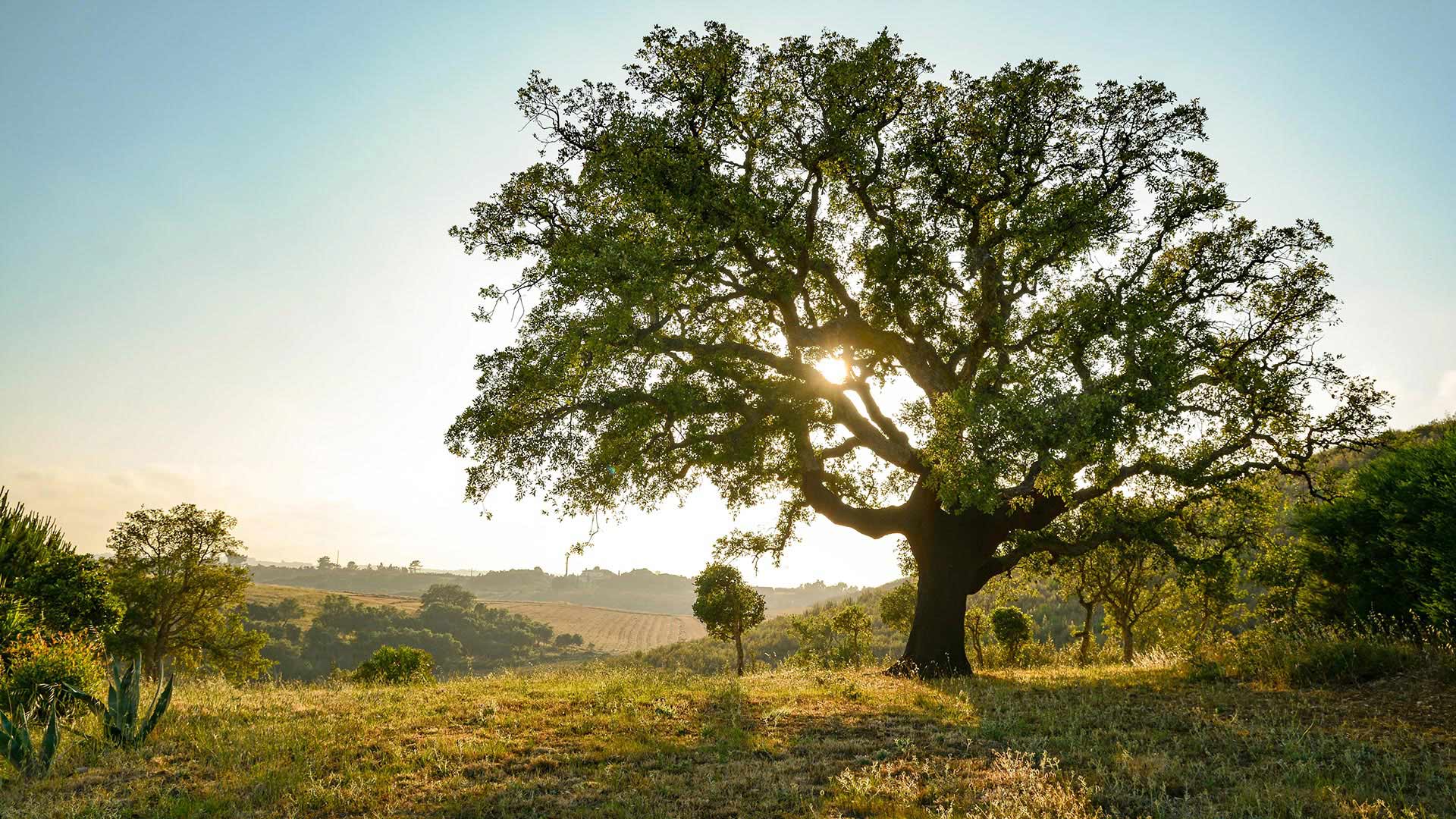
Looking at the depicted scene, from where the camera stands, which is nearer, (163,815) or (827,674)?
(163,815)

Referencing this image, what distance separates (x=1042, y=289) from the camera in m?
16.1

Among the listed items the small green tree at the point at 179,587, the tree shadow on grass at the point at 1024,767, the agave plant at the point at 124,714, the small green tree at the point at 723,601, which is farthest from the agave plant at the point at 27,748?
the small green tree at the point at 179,587

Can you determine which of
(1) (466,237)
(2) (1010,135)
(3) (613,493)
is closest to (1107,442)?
(2) (1010,135)

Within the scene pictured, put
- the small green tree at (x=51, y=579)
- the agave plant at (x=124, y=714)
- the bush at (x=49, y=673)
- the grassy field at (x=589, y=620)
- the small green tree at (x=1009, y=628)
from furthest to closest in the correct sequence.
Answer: the grassy field at (x=589, y=620) < the small green tree at (x=1009, y=628) < the small green tree at (x=51, y=579) < the bush at (x=49, y=673) < the agave plant at (x=124, y=714)

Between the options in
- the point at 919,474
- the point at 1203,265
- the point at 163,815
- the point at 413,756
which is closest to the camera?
the point at 163,815

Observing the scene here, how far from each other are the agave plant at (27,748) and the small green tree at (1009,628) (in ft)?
87.0

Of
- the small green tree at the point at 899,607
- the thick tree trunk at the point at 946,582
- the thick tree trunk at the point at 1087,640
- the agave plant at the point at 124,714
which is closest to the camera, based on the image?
the agave plant at the point at 124,714

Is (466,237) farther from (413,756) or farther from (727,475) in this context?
(413,756)

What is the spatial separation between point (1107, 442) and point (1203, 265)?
21.0 feet

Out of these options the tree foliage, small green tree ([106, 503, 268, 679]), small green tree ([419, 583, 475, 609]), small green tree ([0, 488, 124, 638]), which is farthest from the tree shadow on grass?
small green tree ([419, 583, 475, 609])

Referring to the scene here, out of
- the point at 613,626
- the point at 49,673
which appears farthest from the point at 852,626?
the point at 613,626

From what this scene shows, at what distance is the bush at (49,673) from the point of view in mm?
9141

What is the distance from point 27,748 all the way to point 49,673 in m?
3.48

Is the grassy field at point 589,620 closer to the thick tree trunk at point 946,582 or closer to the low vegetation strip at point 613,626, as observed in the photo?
the low vegetation strip at point 613,626
